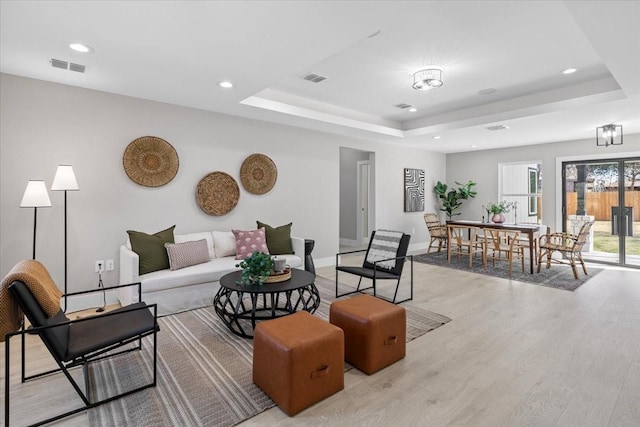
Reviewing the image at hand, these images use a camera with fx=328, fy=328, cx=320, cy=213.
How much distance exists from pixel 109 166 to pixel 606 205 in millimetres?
8495

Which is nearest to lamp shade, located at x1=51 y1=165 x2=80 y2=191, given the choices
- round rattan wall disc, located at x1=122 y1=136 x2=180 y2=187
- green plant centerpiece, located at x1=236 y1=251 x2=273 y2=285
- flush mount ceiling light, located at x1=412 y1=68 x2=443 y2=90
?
round rattan wall disc, located at x1=122 y1=136 x2=180 y2=187

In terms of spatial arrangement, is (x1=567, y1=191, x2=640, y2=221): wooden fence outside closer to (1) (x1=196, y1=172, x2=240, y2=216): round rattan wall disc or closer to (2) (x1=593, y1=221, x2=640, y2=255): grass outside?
(2) (x1=593, y1=221, x2=640, y2=255): grass outside

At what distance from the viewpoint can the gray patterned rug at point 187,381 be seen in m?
1.90

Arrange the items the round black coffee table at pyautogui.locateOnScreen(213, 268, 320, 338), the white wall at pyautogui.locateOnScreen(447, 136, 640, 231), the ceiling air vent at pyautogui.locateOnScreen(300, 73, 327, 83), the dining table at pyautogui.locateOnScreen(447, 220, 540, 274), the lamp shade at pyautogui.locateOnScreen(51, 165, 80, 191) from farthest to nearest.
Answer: the white wall at pyautogui.locateOnScreen(447, 136, 640, 231), the dining table at pyautogui.locateOnScreen(447, 220, 540, 274), the ceiling air vent at pyautogui.locateOnScreen(300, 73, 327, 83), the lamp shade at pyautogui.locateOnScreen(51, 165, 80, 191), the round black coffee table at pyautogui.locateOnScreen(213, 268, 320, 338)

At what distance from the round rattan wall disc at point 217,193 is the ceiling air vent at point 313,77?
178 centimetres

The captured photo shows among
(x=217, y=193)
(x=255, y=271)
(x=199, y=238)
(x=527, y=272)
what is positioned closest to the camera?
(x=255, y=271)

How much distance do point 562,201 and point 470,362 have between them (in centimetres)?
604

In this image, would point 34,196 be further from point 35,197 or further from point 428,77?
point 428,77

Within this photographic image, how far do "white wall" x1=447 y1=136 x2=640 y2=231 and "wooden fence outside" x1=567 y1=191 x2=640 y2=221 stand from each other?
35 centimetres

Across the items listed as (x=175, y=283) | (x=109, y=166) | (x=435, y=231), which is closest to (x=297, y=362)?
(x=175, y=283)

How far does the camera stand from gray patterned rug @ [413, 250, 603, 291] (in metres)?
4.86

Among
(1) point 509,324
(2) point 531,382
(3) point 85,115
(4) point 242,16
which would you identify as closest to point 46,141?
(3) point 85,115

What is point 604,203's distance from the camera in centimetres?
644

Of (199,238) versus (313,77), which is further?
(199,238)
